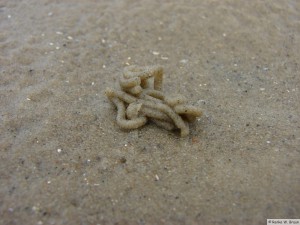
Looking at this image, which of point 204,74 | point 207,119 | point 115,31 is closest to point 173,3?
point 115,31

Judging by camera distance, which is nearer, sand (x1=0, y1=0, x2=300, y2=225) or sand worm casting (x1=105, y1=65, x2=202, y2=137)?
sand (x1=0, y1=0, x2=300, y2=225)

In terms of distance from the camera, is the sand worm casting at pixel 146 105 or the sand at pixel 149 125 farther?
the sand worm casting at pixel 146 105

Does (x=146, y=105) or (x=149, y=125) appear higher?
(x=146, y=105)
